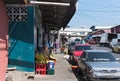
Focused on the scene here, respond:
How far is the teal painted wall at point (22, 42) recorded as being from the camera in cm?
1614

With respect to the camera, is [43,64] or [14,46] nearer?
[14,46]

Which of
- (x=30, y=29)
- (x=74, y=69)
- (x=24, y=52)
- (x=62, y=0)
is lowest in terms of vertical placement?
(x=74, y=69)

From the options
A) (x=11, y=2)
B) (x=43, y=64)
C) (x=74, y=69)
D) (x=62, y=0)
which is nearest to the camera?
(x=11, y=2)

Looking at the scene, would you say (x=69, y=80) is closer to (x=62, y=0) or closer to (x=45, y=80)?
(x=45, y=80)

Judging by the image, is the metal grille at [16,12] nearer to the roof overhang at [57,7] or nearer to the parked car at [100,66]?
the roof overhang at [57,7]

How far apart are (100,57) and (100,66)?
1717 millimetres

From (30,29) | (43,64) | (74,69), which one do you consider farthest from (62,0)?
(74,69)

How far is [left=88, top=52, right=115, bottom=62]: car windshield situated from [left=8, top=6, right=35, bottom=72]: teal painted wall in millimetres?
2994

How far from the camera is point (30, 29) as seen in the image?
53.1 ft

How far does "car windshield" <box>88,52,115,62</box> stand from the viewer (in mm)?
17234

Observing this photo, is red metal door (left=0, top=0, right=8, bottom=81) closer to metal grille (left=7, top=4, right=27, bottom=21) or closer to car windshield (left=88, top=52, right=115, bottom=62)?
metal grille (left=7, top=4, right=27, bottom=21)

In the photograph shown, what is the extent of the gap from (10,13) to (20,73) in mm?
4252

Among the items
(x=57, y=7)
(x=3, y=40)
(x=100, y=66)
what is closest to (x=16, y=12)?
(x=3, y=40)

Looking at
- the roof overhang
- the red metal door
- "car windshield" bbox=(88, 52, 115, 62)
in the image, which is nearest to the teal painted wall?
the roof overhang
